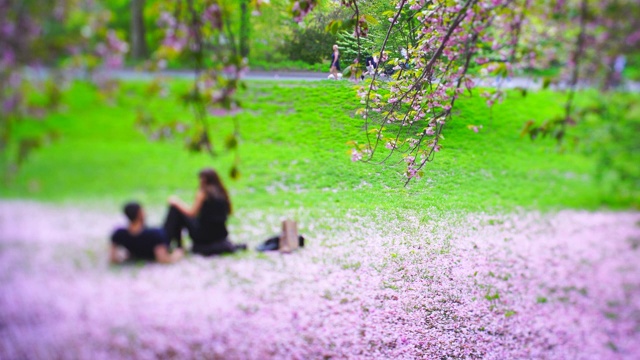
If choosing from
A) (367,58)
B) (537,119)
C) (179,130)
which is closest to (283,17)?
(367,58)

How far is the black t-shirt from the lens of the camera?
0.94 metres

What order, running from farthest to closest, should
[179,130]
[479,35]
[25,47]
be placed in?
1. [479,35]
2. [179,130]
3. [25,47]

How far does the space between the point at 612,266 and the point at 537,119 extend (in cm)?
52

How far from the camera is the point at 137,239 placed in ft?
3.15

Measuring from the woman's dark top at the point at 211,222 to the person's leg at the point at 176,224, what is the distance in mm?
28

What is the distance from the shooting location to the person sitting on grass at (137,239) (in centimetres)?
94

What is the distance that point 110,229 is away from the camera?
93cm

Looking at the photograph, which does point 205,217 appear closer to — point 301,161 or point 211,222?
point 211,222

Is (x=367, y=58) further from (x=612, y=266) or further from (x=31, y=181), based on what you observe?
(x=612, y=266)

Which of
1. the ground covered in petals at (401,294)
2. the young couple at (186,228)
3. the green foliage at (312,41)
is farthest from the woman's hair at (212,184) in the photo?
the green foliage at (312,41)

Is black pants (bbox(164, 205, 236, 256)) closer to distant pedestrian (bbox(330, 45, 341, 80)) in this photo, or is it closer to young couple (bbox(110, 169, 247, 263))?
young couple (bbox(110, 169, 247, 263))

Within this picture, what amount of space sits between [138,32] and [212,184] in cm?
38

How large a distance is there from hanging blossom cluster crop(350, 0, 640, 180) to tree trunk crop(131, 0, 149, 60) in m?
0.58

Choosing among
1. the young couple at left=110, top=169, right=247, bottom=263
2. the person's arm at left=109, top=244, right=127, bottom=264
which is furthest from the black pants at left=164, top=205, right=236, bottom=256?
the person's arm at left=109, top=244, right=127, bottom=264
